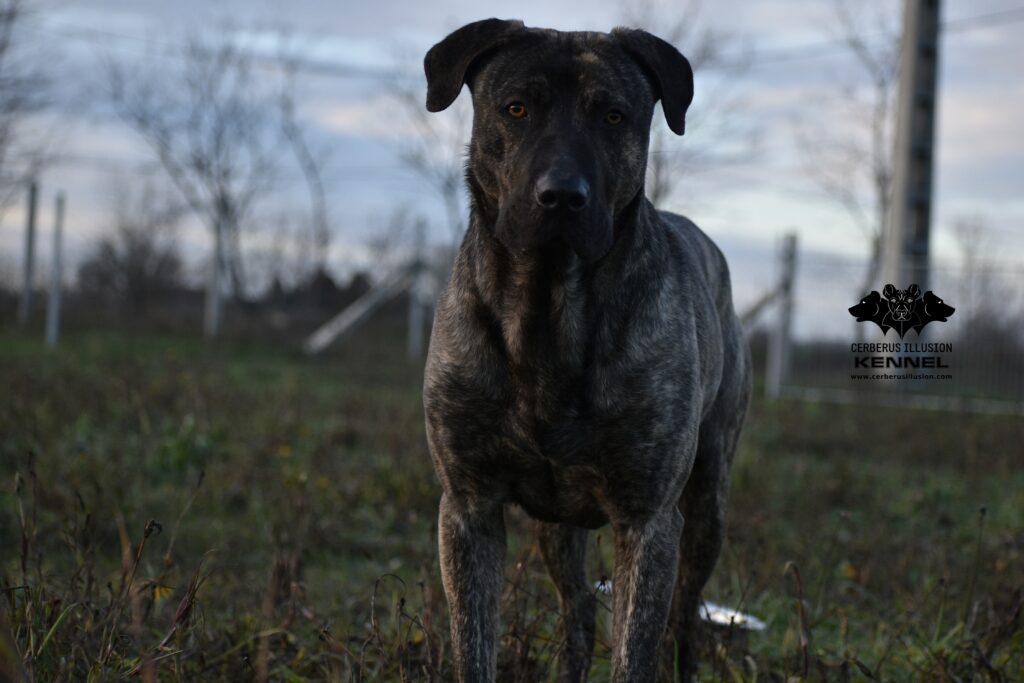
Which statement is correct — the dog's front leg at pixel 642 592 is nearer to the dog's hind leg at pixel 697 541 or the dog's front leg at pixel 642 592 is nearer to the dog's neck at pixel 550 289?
the dog's neck at pixel 550 289

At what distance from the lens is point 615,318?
3.08 metres

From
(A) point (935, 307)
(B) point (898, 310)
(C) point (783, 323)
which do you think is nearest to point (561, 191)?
(B) point (898, 310)

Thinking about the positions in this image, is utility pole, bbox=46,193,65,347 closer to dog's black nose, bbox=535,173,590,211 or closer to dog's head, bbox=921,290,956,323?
dog's head, bbox=921,290,956,323

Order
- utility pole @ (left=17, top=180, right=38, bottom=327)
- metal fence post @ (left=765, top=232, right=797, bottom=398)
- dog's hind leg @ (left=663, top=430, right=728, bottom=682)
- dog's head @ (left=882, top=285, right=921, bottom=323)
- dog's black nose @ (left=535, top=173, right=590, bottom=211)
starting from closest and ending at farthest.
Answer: dog's black nose @ (left=535, top=173, right=590, bottom=211) < dog's hind leg @ (left=663, top=430, right=728, bottom=682) < dog's head @ (left=882, top=285, right=921, bottom=323) < metal fence post @ (left=765, top=232, right=797, bottom=398) < utility pole @ (left=17, top=180, right=38, bottom=327)

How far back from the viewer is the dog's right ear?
126 inches

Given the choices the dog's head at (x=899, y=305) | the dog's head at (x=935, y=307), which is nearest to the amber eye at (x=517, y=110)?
the dog's head at (x=899, y=305)

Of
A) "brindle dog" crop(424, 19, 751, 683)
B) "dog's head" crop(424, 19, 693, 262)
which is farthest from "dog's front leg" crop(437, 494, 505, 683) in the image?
"dog's head" crop(424, 19, 693, 262)

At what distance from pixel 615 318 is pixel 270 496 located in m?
4.00

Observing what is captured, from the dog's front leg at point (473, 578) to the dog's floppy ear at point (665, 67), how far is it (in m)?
1.31

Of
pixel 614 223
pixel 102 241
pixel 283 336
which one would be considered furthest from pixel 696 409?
pixel 102 241

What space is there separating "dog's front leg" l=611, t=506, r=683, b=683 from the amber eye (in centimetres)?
118

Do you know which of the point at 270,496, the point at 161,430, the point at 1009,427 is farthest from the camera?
the point at 1009,427

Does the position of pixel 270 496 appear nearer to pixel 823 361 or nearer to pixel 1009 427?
pixel 1009 427

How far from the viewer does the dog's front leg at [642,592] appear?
2941 millimetres
